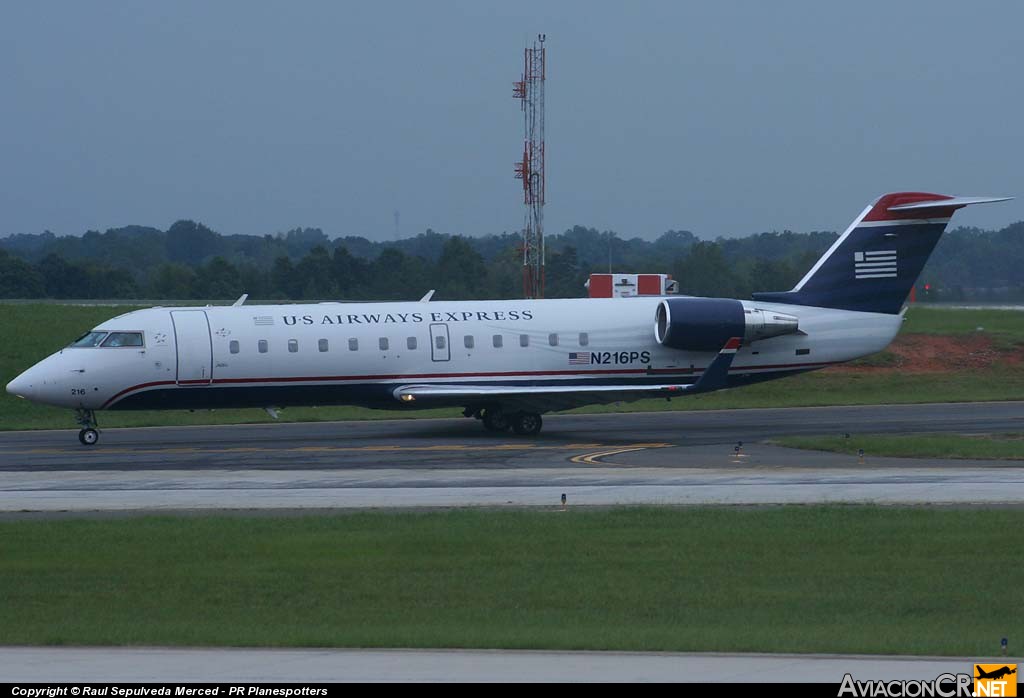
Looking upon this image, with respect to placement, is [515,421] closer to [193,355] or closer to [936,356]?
[193,355]

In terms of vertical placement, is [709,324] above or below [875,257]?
below

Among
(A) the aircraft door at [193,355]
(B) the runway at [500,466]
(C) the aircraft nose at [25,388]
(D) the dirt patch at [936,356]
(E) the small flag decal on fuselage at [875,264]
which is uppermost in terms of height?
(E) the small flag decal on fuselage at [875,264]

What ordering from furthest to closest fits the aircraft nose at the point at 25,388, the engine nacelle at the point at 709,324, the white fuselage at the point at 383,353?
the engine nacelle at the point at 709,324 < the white fuselage at the point at 383,353 < the aircraft nose at the point at 25,388

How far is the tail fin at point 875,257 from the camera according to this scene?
34469 millimetres

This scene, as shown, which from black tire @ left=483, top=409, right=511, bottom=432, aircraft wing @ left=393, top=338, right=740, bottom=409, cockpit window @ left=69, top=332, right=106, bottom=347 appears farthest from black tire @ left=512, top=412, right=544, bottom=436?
cockpit window @ left=69, top=332, right=106, bottom=347

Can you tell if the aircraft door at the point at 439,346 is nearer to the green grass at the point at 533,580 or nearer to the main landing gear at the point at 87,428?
the main landing gear at the point at 87,428

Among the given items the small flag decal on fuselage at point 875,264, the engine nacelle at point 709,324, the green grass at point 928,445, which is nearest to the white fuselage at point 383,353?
the engine nacelle at point 709,324

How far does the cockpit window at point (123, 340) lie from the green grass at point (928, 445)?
1516 cm

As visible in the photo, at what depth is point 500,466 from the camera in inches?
1081

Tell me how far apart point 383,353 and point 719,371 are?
26.7 feet

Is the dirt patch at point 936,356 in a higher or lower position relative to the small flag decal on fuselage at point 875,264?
lower

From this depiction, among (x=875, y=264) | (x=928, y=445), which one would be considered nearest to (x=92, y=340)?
(x=928, y=445)

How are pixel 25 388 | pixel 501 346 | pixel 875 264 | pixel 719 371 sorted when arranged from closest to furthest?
pixel 25 388
pixel 719 371
pixel 501 346
pixel 875 264

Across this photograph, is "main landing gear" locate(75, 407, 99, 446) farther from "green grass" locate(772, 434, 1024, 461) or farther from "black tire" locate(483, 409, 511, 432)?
"green grass" locate(772, 434, 1024, 461)
